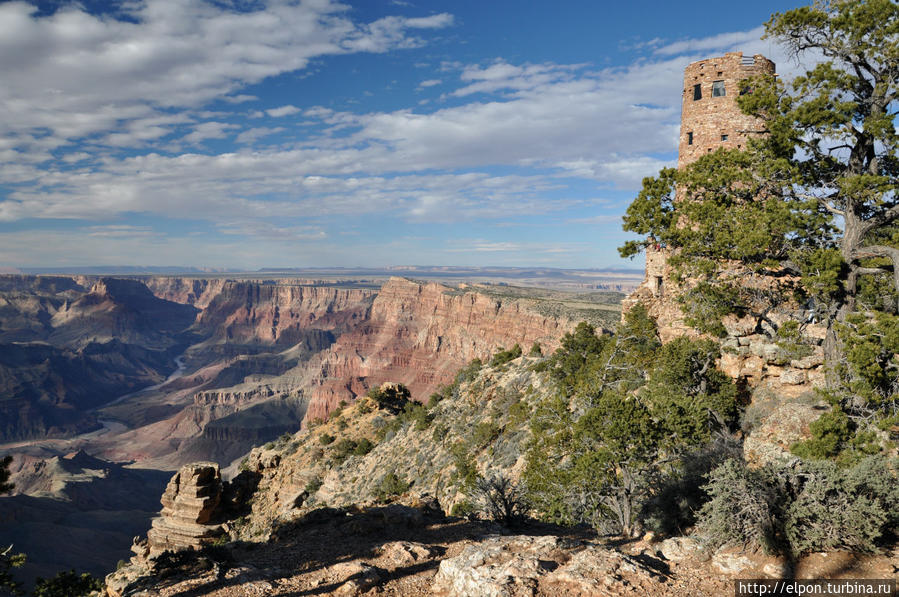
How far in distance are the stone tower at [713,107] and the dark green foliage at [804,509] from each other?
15.3 meters

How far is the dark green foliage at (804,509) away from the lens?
768cm

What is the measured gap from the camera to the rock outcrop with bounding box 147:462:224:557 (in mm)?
25906

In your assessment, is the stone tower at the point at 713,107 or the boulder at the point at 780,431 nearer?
the boulder at the point at 780,431

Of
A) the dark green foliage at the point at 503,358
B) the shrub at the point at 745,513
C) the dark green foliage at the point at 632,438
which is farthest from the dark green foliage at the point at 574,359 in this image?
the shrub at the point at 745,513

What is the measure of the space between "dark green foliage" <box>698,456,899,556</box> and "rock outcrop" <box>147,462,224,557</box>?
91.2ft

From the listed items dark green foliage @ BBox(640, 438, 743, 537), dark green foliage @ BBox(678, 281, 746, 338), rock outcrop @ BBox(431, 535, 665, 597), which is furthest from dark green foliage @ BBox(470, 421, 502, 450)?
rock outcrop @ BBox(431, 535, 665, 597)

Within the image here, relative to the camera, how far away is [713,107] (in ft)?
78.2

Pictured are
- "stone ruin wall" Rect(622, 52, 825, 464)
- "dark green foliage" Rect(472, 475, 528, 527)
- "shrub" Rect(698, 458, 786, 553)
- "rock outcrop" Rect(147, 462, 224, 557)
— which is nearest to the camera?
"shrub" Rect(698, 458, 786, 553)

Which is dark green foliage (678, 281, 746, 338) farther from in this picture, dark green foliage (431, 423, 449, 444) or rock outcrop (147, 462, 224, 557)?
rock outcrop (147, 462, 224, 557)

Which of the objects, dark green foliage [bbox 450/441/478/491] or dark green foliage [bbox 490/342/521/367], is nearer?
dark green foliage [bbox 450/441/478/491]

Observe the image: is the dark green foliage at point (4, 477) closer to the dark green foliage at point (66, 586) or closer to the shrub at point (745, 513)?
the dark green foliage at point (66, 586)

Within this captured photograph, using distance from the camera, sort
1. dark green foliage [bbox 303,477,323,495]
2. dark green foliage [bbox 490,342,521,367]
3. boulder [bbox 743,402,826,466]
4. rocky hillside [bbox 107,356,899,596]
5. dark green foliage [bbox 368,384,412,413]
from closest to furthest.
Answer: rocky hillside [bbox 107,356,899,596]
boulder [bbox 743,402,826,466]
dark green foliage [bbox 303,477,323,495]
dark green foliage [bbox 490,342,521,367]
dark green foliage [bbox 368,384,412,413]

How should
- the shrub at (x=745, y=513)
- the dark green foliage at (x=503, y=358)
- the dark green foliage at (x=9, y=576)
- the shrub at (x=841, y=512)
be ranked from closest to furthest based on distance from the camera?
the shrub at (x=841, y=512) < the shrub at (x=745, y=513) < the dark green foliage at (x=9, y=576) < the dark green foliage at (x=503, y=358)

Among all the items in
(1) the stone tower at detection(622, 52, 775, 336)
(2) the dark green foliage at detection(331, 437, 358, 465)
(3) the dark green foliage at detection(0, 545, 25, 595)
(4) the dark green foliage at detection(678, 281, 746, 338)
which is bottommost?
(2) the dark green foliage at detection(331, 437, 358, 465)
